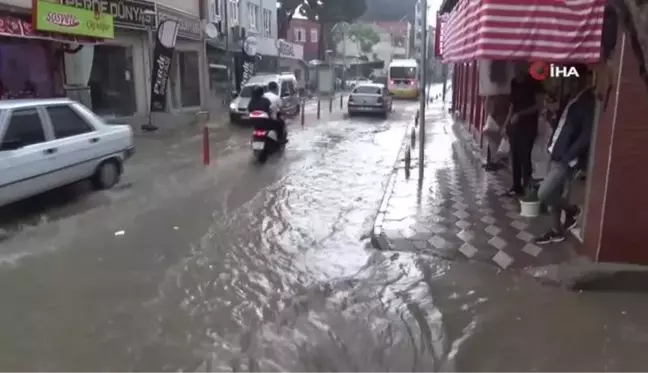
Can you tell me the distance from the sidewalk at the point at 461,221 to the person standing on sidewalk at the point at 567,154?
0.33 m

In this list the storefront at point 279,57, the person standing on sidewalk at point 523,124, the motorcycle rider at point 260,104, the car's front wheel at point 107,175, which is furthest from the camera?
the storefront at point 279,57

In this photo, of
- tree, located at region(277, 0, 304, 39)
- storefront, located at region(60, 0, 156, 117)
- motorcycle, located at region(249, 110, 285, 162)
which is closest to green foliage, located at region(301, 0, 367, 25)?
tree, located at region(277, 0, 304, 39)

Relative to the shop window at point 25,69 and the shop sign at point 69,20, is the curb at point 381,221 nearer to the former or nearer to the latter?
the shop sign at point 69,20

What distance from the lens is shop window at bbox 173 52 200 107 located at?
26.3m

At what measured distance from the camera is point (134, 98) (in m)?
22.5

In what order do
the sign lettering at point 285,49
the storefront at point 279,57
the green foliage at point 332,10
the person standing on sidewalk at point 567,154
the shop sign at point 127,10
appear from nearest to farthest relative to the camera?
the person standing on sidewalk at point 567,154 → the shop sign at point 127,10 → the storefront at point 279,57 → the sign lettering at point 285,49 → the green foliage at point 332,10

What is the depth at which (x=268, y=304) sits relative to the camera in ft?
17.1

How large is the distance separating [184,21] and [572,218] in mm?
22069

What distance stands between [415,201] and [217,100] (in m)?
23.5

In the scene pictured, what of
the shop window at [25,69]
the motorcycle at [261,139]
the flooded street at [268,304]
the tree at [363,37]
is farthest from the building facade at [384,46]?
the flooded street at [268,304]

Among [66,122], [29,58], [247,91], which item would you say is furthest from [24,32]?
[247,91]

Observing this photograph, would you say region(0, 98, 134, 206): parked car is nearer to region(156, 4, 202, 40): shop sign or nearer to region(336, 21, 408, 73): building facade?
region(156, 4, 202, 40): shop sign

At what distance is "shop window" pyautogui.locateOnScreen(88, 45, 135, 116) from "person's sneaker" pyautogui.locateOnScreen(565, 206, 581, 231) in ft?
61.4

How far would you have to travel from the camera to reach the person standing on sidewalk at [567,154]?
5930mm
